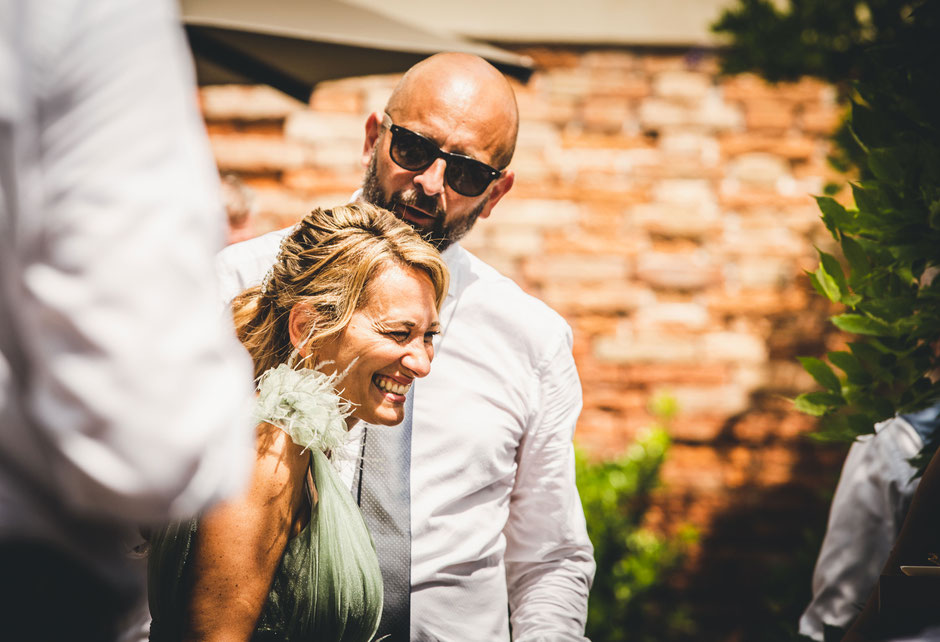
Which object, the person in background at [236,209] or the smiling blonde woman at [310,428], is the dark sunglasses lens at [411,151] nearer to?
the smiling blonde woman at [310,428]

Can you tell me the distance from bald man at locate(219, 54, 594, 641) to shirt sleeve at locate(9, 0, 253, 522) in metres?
1.08

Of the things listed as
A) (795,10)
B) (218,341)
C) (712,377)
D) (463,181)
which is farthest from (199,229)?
(712,377)

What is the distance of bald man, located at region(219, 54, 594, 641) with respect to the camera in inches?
68.1

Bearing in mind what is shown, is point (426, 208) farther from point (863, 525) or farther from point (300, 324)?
point (863, 525)

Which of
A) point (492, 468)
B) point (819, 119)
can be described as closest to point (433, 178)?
point (492, 468)

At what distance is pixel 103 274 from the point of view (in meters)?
0.54

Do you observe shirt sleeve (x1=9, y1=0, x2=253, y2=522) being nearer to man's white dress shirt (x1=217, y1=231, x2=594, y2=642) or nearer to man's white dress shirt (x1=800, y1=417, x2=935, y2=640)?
man's white dress shirt (x1=217, y1=231, x2=594, y2=642)

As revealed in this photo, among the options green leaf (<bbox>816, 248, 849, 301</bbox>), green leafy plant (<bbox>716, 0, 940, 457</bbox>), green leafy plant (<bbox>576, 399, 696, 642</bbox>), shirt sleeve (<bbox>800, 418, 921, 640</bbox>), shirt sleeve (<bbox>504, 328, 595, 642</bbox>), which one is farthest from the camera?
green leafy plant (<bbox>576, 399, 696, 642</bbox>)

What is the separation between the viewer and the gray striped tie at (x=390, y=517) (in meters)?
1.57

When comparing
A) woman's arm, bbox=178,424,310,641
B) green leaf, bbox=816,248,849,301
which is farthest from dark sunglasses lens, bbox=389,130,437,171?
green leaf, bbox=816,248,849,301

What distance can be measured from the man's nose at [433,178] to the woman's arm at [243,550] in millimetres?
695

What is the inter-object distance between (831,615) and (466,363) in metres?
1.23

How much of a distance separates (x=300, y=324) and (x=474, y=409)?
1.65 ft

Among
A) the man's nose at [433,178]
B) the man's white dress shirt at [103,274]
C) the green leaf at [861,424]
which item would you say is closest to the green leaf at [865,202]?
the green leaf at [861,424]
